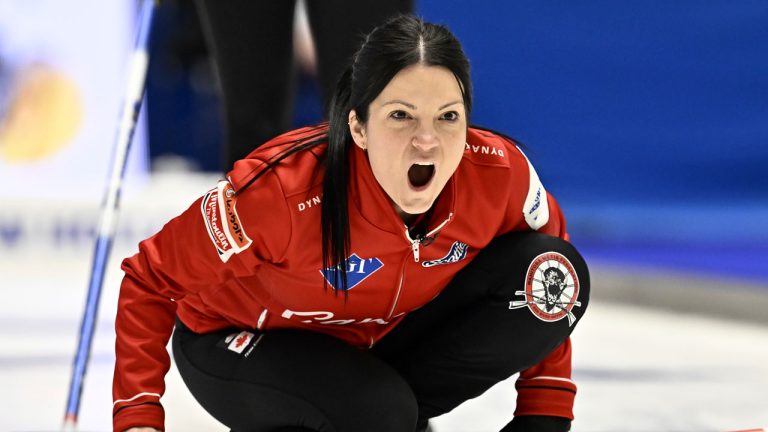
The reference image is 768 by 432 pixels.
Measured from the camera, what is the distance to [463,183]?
1.27 m

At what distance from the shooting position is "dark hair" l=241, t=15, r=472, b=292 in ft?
3.75

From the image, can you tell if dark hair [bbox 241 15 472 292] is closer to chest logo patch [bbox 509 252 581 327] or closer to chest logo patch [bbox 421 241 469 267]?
chest logo patch [bbox 421 241 469 267]

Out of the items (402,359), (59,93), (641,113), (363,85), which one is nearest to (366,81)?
(363,85)

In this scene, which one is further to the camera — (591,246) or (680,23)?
(591,246)

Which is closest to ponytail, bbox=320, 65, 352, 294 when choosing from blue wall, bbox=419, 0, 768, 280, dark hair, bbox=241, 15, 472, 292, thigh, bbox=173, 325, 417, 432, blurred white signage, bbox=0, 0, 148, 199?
dark hair, bbox=241, 15, 472, 292

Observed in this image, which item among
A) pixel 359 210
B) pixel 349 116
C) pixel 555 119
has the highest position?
pixel 555 119

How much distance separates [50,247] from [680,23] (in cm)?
274

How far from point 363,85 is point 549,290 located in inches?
15.1

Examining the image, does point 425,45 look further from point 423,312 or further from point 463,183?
point 423,312

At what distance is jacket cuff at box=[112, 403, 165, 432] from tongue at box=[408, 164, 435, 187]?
1.35ft

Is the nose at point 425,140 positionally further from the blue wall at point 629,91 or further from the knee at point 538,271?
the blue wall at point 629,91

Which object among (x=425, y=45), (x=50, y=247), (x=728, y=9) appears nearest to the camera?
(x=425, y=45)

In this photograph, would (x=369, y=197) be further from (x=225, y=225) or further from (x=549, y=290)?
(x=549, y=290)

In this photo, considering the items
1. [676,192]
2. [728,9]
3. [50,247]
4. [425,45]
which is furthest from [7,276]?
[425,45]
